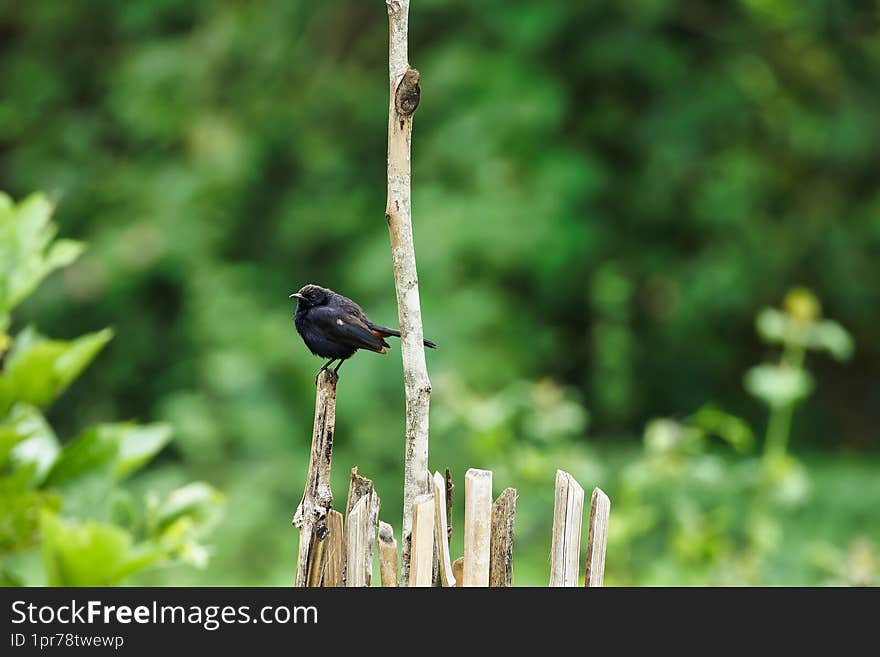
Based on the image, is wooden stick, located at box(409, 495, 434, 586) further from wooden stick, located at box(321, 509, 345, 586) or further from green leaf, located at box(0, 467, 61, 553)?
green leaf, located at box(0, 467, 61, 553)

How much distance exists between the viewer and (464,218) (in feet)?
17.5

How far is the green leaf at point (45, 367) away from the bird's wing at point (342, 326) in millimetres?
487

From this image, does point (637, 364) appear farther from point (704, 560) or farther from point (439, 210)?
point (704, 560)

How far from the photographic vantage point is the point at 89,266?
240 inches

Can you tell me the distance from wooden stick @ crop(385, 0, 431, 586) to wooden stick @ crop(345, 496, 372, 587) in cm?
9

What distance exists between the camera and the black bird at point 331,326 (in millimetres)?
1586

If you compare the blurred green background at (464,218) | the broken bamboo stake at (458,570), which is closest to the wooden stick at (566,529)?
the broken bamboo stake at (458,570)

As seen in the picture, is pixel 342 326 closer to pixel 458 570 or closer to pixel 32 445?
pixel 458 570

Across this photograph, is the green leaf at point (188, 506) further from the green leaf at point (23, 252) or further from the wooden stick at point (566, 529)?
the wooden stick at point (566, 529)

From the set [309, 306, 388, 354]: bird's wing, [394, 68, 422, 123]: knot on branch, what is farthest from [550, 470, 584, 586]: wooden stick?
[394, 68, 422, 123]: knot on branch

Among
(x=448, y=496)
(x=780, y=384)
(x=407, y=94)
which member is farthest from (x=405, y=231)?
(x=780, y=384)

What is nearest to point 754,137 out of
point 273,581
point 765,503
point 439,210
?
point 439,210

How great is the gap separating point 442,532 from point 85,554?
525 millimetres

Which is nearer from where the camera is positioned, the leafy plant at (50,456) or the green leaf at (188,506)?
the leafy plant at (50,456)
